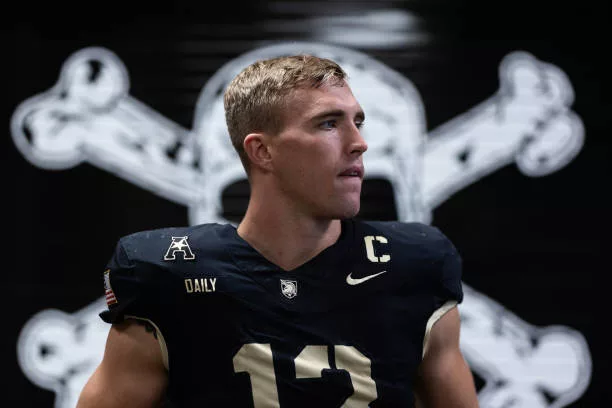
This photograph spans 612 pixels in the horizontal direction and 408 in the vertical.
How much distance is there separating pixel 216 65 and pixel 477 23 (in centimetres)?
142

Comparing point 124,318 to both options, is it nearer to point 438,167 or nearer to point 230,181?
point 230,181

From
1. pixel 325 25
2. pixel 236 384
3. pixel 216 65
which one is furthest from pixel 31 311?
pixel 236 384

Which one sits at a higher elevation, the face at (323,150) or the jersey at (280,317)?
the face at (323,150)

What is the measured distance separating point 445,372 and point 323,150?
677mm

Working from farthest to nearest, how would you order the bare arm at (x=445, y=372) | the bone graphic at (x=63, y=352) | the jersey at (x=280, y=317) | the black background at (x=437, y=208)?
the black background at (x=437, y=208) → the bone graphic at (x=63, y=352) → the bare arm at (x=445, y=372) → the jersey at (x=280, y=317)

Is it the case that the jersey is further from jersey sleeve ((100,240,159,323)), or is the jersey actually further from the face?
the face

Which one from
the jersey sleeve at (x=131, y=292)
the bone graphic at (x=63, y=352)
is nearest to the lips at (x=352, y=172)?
the jersey sleeve at (x=131, y=292)

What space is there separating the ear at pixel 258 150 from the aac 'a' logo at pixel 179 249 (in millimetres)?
290

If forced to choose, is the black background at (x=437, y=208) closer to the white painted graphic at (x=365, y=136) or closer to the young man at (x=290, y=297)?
the white painted graphic at (x=365, y=136)

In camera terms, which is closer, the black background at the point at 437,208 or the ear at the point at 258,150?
the ear at the point at 258,150

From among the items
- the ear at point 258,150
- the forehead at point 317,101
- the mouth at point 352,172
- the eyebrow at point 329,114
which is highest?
the forehead at point 317,101

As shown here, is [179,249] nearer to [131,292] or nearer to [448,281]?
[131,292]

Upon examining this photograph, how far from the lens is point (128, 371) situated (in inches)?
78.2

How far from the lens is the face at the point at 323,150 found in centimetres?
201
